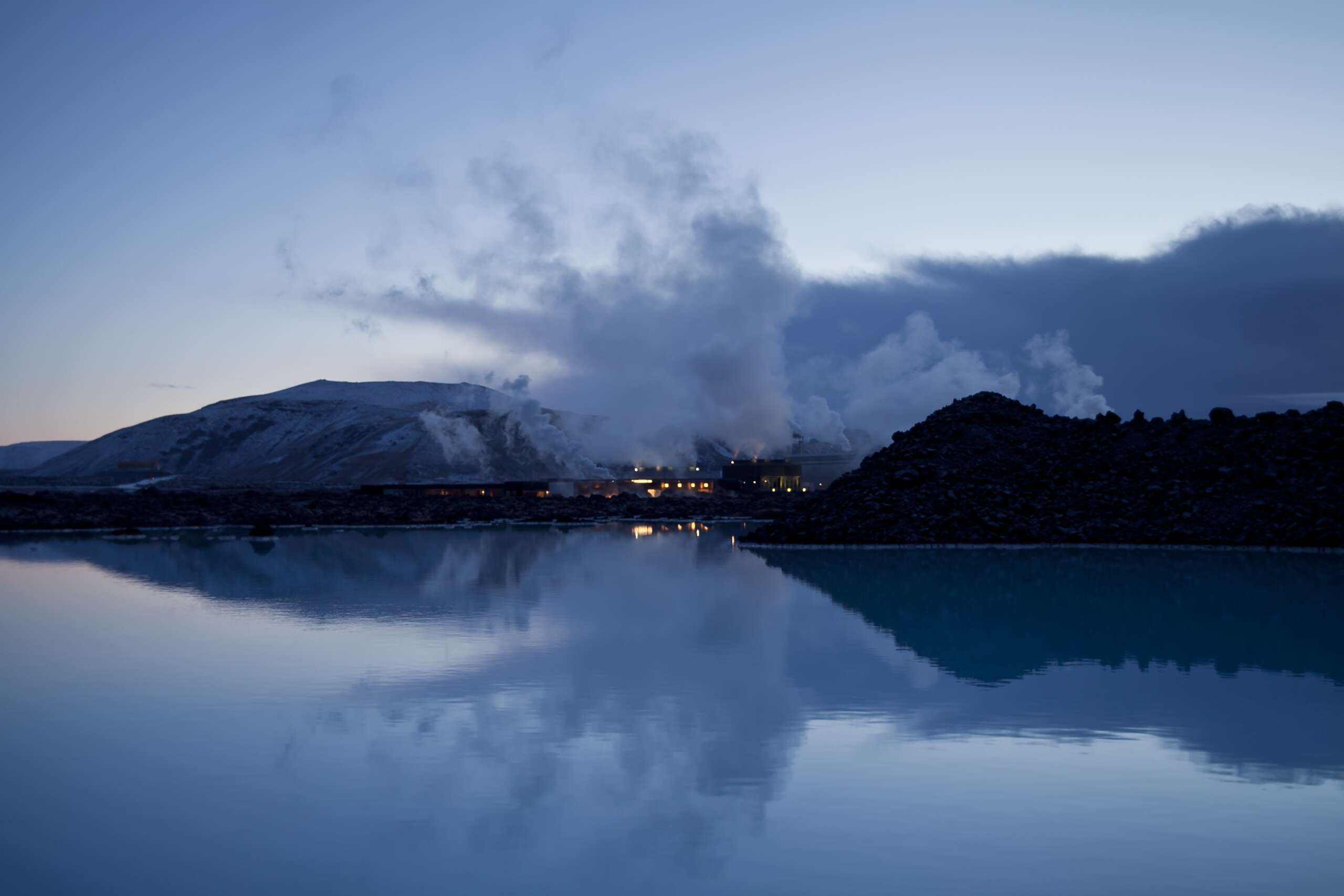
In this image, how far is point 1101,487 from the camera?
136 ft

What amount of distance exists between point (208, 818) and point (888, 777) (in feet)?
17.4

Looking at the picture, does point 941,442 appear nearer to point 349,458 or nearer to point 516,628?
point 516,628

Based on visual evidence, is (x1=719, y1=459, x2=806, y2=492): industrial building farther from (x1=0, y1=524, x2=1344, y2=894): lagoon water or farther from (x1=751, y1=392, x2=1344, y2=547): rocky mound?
(x1=0, y1=524, x2=1344, y2=894): lagoon water

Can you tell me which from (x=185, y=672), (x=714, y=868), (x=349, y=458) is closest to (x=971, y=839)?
(x=714, y=868)

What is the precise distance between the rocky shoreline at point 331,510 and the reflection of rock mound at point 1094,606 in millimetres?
29435

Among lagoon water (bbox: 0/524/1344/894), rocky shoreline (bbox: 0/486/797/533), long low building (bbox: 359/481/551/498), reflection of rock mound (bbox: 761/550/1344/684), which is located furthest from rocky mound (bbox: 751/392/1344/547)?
long low building (bbox: 359/481/551/498)

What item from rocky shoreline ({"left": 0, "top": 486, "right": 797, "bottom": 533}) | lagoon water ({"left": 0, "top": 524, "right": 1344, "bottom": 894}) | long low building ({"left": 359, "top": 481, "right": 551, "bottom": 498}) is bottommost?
lagoon water ({"left": 0, "top": 524, "right": 1344, "bottom": 894})

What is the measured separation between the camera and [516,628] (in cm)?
1808

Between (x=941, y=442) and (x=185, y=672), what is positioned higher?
(x=941, y=442)

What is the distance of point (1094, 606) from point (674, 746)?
14450 millimetres

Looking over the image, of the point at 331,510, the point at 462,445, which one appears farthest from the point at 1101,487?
the point at 462,445

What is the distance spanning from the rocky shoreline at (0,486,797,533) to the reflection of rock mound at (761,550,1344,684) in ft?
96.6

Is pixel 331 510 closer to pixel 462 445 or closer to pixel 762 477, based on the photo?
pixel 762 477

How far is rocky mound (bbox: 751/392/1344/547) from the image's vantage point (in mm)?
37594
